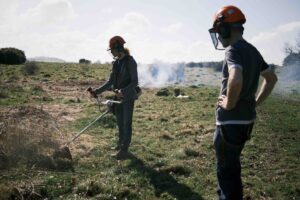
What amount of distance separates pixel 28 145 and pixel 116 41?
2950 millimetres

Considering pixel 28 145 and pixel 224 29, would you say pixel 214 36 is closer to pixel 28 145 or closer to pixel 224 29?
pixel 224 29

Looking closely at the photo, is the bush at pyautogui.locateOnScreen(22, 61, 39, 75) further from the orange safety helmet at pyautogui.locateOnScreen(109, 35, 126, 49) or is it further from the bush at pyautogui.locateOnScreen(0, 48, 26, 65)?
the orange safety helmet at pyautogui.locateOnScreen(109, 35, 126, 49)

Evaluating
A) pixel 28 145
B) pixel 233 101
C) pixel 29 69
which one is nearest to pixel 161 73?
pixel 29 69

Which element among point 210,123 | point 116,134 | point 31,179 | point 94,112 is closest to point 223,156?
point 31,179

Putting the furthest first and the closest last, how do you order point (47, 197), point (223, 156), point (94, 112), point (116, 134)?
1. point (94, 112)
2. point (116, 134)
3. point (47, 197)
4. point (223, 156)

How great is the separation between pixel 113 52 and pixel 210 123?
21.0 ft

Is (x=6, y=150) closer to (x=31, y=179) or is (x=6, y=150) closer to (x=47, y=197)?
(x=31, y=179)

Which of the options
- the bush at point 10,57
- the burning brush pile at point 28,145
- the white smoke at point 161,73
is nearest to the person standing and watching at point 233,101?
the burning brush pile at point 28,145

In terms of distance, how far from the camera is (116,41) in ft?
25.5

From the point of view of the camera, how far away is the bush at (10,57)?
4685cm

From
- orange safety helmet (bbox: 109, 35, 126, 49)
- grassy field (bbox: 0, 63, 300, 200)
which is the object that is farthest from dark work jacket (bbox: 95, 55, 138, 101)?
grassy field (bbox: 0, 63, 300, 200)

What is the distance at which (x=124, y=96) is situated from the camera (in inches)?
311

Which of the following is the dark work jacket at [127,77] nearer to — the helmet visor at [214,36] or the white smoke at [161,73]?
the helmet visor at [214,36]

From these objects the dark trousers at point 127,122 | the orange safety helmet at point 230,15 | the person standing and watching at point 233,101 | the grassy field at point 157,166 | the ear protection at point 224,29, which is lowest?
the grassy field at point 157,166
